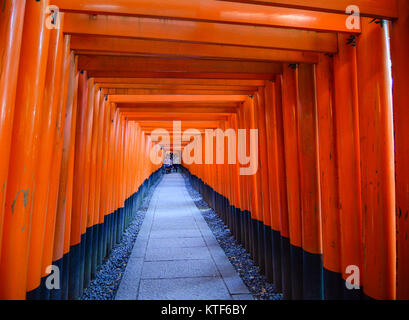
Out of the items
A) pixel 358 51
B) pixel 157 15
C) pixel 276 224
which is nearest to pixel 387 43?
pixel 358 51

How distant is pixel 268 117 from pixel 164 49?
1883 mm

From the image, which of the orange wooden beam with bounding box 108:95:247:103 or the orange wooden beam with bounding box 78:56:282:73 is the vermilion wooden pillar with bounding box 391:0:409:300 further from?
the orange wooden beam with bounding box 108:95:247:103

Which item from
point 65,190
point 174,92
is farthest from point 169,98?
point 65,190

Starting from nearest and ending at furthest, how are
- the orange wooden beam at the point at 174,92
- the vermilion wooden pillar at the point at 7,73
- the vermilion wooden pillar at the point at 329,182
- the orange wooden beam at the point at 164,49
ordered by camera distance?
1. the vermilion wooden pillar at the point at 7,73
2. the vermilion wooden pillar at the point at 329,182
3. the orange wooden beam at the point at 164,49
4. the orange wooden beam at the point at 174,92

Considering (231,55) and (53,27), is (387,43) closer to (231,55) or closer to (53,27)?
(231,55)


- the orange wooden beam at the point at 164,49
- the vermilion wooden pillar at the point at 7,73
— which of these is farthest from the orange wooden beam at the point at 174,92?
the vermilion wooden pillar at the point at 7,73

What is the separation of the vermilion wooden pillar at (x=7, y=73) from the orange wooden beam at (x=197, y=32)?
0.75 metres

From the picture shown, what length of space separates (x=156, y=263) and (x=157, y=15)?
4.15 m

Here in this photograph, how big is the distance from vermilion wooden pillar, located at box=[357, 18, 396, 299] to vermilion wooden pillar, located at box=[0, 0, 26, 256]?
2.53 m

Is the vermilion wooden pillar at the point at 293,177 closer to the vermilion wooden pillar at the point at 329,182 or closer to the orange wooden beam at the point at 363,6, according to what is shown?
the vermilion wooden pillar at the point at 329,182

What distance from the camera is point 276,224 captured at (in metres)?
3.53

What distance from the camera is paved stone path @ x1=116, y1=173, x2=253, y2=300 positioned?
343 cm

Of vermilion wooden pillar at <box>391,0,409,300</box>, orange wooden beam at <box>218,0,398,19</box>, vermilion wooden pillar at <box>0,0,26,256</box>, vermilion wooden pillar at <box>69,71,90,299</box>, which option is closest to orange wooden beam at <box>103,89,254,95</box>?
vermilion wooden pillar at <box>69,71,90,299</box>

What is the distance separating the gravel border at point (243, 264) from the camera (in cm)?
353
